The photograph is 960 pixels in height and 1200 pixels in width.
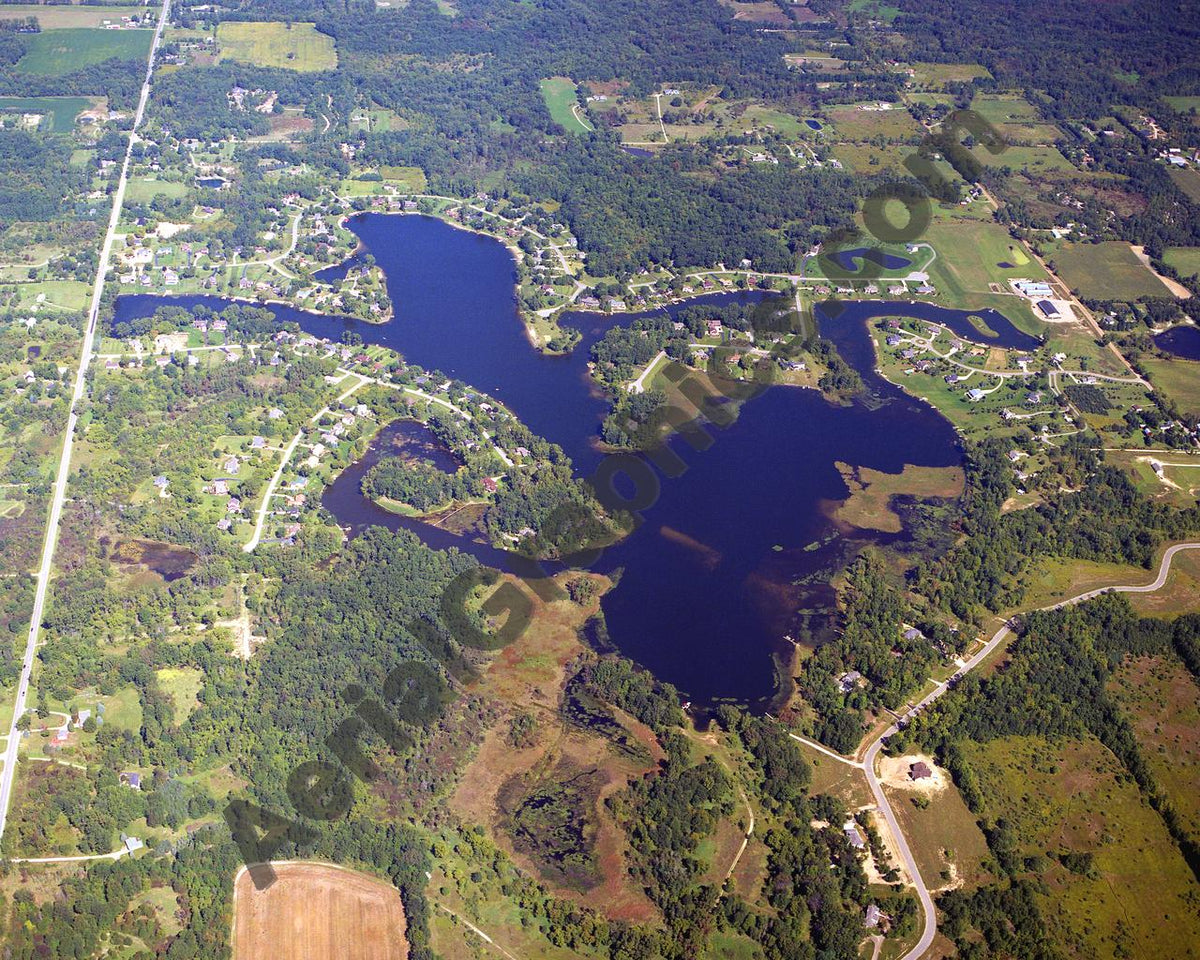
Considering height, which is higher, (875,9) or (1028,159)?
(875,9)

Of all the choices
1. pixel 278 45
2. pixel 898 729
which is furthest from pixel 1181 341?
pixel 278 45

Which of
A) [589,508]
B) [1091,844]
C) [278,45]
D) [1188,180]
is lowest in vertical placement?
[278,45]

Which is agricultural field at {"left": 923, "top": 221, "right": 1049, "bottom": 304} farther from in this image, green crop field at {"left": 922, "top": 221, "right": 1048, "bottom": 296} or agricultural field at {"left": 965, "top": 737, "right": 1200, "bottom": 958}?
agricultural field at {"left": 965, "top": 737, "right": 1200, "bottom": 958}

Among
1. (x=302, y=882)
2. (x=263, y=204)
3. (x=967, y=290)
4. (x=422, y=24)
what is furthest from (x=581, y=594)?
(x=422, y=24)

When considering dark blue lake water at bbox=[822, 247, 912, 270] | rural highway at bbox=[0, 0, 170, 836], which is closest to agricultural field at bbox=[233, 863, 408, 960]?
rural highway at bbox=[0, 0, 170, 836]

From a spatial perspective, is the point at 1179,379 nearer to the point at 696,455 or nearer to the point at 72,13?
the point at 696,455
